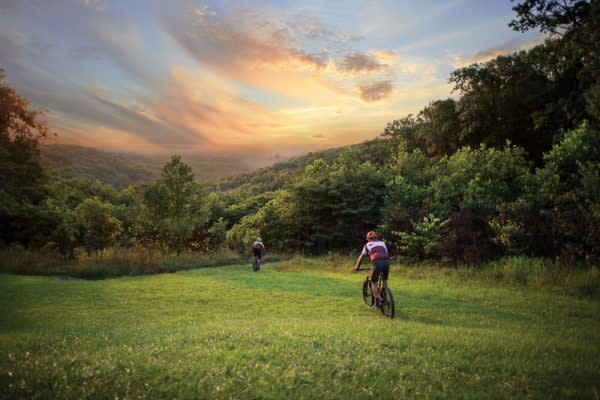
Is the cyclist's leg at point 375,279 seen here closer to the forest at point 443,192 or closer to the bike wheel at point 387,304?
the bike wheel at point 387,304

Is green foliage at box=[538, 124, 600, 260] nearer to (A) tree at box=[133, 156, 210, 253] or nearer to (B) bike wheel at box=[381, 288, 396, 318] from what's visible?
(B) bike wheel at box=[381, 288, 396, 318]

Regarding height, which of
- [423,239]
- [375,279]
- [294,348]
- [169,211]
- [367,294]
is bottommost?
[367,294]

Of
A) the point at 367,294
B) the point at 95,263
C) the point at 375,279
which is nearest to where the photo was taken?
the point at 375,279

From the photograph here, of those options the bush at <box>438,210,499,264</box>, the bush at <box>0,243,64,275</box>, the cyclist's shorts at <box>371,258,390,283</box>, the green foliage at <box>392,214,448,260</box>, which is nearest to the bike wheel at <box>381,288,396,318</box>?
the cyclist's shorts at <box>371,258,390,283</box>

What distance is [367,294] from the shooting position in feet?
41.5

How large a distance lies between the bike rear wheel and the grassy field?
0.28m

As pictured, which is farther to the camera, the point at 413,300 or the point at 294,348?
the point at 413,300

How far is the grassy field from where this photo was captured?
15.9 ft

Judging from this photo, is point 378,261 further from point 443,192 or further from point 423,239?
point 443,192

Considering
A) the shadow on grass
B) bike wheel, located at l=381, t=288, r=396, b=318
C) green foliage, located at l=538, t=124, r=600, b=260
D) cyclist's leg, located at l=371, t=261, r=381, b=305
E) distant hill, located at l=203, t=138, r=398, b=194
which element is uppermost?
distant hill, located at l=203, t=138, r=398, b=194

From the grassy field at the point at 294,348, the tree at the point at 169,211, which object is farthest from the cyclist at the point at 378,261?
the tree at the point at 169,211

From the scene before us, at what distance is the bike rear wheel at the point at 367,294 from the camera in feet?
39.4

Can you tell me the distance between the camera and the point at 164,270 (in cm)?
2250

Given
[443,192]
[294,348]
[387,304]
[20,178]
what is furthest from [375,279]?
[20,178]
